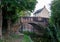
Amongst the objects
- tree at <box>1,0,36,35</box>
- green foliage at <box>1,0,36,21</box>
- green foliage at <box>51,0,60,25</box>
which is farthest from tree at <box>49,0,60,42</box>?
green foliage at <box>1,0,36,21</box>

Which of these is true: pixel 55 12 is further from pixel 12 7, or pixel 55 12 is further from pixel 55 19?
pixel 12 7

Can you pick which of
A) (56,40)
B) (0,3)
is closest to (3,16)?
(0,3)

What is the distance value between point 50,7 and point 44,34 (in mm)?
3996

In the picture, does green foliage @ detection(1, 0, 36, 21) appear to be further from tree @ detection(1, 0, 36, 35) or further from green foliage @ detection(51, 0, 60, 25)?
green foliage @ detection(51, 0, 60, 25)

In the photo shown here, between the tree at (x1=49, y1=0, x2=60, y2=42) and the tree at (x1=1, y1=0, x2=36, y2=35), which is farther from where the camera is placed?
the tree at (x1=49, y1=0, x2=60, y2=42)

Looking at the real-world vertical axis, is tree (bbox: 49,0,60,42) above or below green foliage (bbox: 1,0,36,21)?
below

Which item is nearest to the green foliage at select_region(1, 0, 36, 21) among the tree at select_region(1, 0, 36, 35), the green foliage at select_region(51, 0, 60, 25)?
the tree at select_region(1, 0, 36, 35)

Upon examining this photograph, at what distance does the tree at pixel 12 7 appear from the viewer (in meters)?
14.8

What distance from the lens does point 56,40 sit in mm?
22203

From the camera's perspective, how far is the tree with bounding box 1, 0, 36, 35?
14.8 m

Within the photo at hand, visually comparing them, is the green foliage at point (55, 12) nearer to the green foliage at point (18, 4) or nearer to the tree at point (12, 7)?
the tree at point (12, 7)

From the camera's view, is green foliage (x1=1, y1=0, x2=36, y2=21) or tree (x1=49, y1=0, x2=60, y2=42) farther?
tree (x1=49, y1=0, x2=60, y2=42)

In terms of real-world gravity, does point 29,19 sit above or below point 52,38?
above

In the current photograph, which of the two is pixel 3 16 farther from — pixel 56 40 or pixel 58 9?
pixel 56 40
